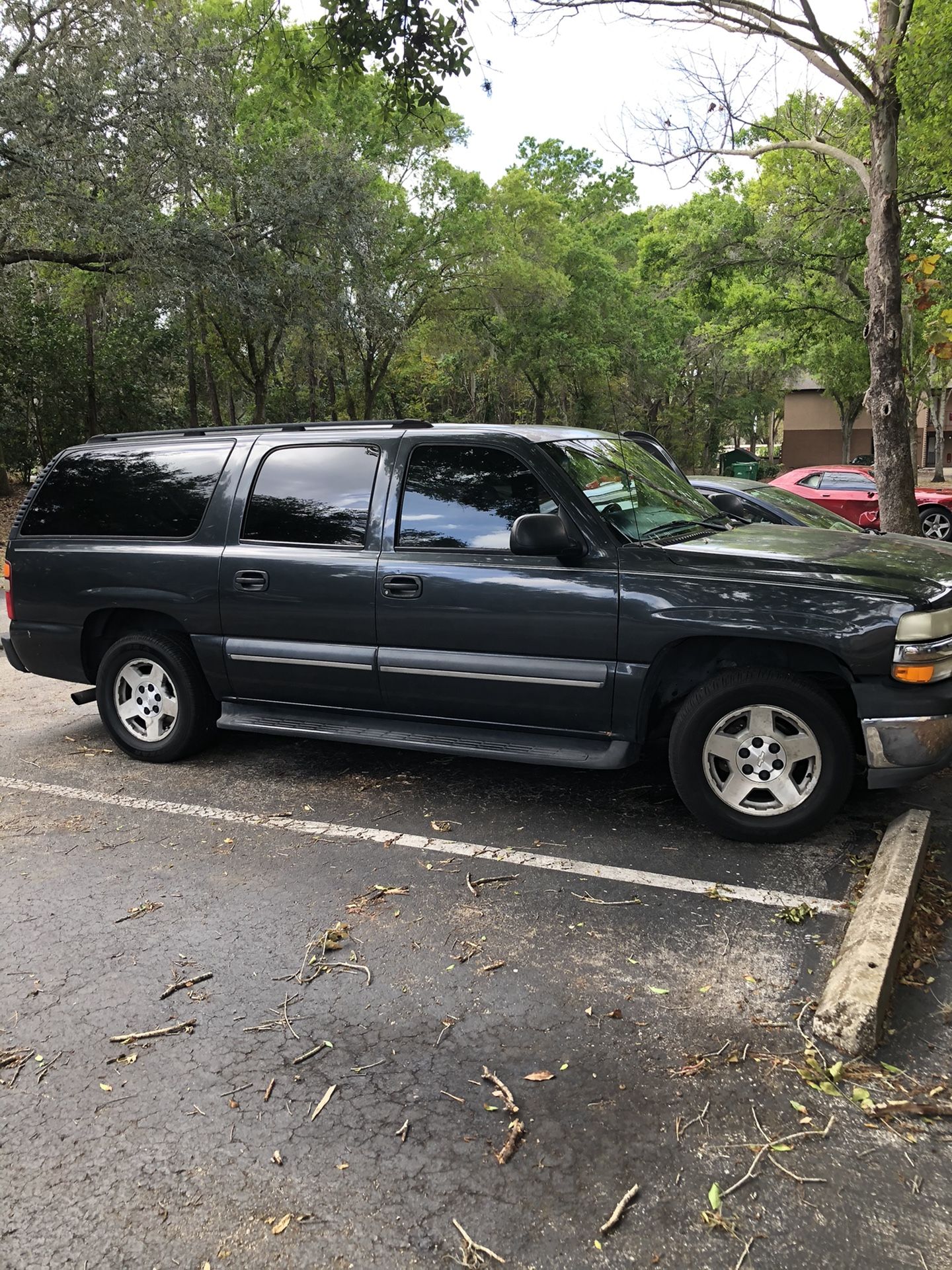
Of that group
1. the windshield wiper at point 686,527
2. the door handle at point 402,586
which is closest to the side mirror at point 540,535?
the windshield wiper at point 686,527

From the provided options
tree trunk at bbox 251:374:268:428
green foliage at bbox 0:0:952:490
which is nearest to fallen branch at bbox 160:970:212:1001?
green foliage at bbox 0:0:952:490

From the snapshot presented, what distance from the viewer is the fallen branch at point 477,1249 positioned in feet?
6.88

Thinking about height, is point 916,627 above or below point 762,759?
above

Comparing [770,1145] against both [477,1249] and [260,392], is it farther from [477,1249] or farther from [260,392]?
[260,392]

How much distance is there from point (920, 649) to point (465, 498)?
2.22 m

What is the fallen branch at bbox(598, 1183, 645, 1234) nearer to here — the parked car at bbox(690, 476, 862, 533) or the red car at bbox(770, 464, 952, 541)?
the parked car at bbox(690, 476, 862, 533)

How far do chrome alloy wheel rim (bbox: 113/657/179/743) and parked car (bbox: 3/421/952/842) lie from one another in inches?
0.6

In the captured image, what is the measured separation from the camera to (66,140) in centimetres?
1494

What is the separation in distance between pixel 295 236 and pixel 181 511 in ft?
51.7

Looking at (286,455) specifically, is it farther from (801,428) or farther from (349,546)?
(801,428)

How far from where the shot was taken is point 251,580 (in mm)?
5207

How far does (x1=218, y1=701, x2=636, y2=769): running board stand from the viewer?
4461 mm

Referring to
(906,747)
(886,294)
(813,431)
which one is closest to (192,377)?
(886,294)

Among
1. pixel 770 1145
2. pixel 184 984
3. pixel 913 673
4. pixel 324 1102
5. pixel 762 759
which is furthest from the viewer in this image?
pixel 762 759
